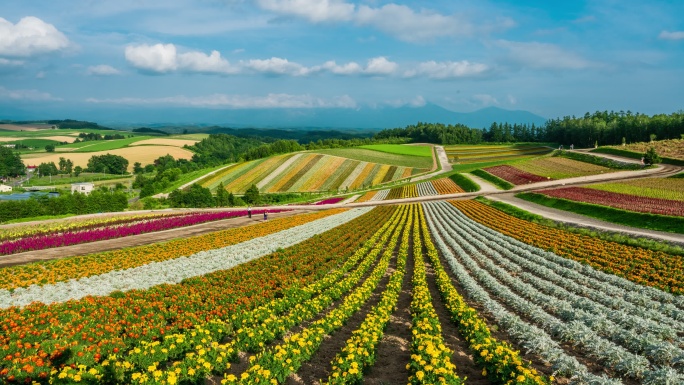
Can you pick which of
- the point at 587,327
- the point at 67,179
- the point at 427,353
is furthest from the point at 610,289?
the point at 67,179

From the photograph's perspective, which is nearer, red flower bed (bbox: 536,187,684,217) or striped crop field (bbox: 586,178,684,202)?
red flower bed (bbox: 536,187,684,217)

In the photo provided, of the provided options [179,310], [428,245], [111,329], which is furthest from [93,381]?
[428,245]

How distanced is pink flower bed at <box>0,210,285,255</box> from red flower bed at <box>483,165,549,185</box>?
5695 cm

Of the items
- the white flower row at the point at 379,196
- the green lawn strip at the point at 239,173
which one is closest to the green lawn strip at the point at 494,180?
the white flower row at the point at 379,196

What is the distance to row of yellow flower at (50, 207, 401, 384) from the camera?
902cm

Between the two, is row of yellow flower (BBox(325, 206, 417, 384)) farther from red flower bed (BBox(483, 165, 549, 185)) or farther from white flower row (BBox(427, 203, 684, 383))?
red flower bed (BBox(483, 165, 549, 185))

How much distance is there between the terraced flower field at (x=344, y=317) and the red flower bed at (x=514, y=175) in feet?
161

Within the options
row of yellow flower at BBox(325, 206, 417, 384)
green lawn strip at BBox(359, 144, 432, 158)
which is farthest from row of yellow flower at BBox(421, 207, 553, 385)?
green lawn strip at BBox(359, 144, 432, 158)

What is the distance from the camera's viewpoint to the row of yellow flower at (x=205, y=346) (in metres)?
9.02

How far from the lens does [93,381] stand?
8.83 metres

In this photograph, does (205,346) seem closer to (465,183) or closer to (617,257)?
(617,257)

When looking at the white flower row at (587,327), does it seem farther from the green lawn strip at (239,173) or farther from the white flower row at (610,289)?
the green lawn strip at (239,173)

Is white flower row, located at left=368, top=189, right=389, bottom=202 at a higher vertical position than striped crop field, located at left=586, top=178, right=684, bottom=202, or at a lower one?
lower

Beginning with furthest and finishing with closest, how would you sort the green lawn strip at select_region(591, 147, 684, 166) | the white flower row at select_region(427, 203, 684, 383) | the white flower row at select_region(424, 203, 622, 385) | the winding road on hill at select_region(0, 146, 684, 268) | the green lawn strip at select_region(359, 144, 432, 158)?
the green lawn strip at select_region(359, 144, 432, 158) < the green lawn strip at select_region(591, 147, 684, 166) < the winding road on hill at select_region(0, 146, 684, 268) < the white flower row at select_region(427, 203, 684, 383) < the white flower row at select_region(424, 203, 622, 385)
